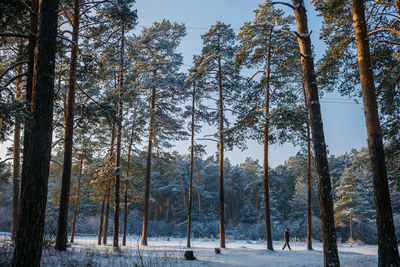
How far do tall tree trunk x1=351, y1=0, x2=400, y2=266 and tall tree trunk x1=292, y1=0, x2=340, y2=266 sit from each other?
145cm

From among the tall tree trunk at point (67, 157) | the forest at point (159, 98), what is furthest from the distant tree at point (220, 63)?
the tall tree trunk at point (67, 157)

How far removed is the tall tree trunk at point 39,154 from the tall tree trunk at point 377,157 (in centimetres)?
782

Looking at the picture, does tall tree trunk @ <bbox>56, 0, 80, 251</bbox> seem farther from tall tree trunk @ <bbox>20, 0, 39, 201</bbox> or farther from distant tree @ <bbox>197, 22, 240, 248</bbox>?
distant tree @ <bbox>197, 22, 240, 248</bbox>

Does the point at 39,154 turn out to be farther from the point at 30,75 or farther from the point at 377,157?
the point at 377,157

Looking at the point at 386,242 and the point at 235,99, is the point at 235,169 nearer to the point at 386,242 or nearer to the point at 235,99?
the point at 235,99

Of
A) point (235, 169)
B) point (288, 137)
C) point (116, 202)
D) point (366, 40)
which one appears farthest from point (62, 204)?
point (235, 169)

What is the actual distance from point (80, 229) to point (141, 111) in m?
31.9

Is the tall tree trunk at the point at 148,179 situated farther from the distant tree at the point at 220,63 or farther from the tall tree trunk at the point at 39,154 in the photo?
the tall tree trunk at the point at 39,154

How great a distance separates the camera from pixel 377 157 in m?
6.50

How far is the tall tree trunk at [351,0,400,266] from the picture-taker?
5.86 m

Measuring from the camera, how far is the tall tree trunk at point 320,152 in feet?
18.1

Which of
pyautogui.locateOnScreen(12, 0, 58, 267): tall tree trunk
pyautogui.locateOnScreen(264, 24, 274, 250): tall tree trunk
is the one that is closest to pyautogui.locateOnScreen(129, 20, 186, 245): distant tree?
pyautogui.locateOnScreen(264, 24, 274, 250): tall tree trunk

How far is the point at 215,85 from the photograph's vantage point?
56.1 feet

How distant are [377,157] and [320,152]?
75.6 inches
